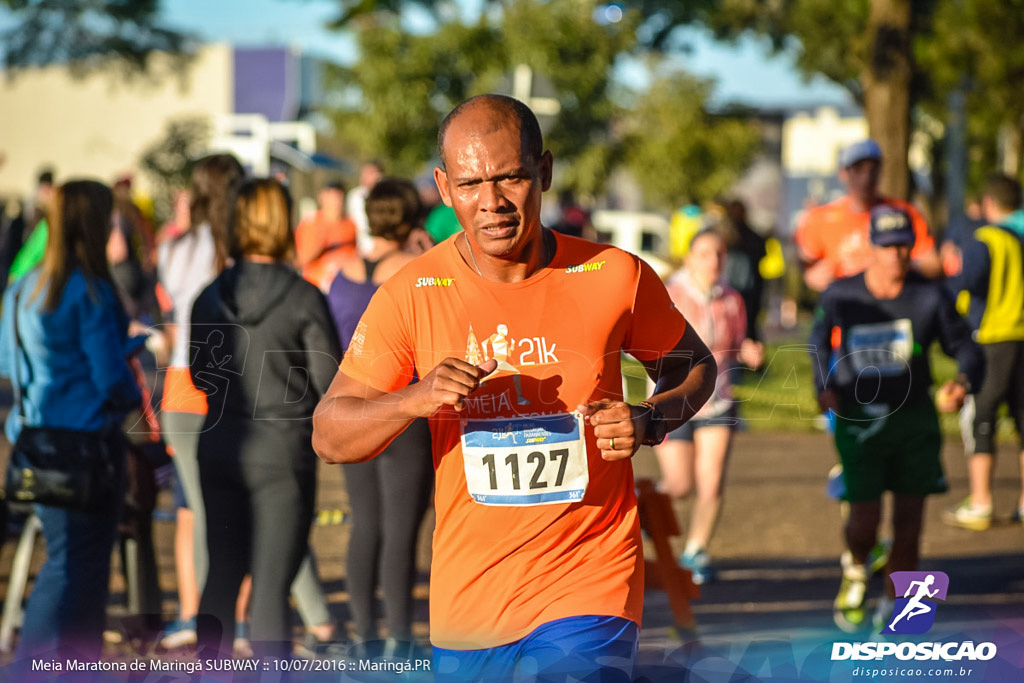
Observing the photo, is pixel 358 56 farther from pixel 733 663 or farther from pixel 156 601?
pixel 733 663

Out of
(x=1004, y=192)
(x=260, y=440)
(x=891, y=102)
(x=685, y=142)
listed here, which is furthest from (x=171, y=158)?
(x=260, y=440)

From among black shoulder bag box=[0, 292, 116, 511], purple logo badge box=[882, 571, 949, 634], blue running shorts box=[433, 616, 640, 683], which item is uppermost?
black shoulder bag box=[0, 292, 116, 511]

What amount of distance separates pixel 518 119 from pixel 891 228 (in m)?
3.44

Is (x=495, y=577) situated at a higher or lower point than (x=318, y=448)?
lower

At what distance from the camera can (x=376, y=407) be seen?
296 cm

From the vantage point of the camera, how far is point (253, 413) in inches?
184

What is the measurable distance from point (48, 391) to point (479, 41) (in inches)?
797

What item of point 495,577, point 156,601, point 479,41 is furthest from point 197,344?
point 479,41

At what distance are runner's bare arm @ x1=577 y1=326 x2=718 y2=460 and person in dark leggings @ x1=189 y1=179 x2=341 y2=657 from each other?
170 centimetres

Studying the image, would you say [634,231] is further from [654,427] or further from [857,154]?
[654,427]

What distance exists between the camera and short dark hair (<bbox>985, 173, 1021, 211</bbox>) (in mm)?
9016

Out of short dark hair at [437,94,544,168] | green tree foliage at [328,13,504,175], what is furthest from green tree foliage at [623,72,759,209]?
short dark hair at [437,94,544,168]

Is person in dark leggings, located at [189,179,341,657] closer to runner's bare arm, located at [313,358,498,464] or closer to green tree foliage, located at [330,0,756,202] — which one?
runner's bare arm, located at [313,358,498,464]

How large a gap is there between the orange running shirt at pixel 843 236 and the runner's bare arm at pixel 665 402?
3.81 metres
